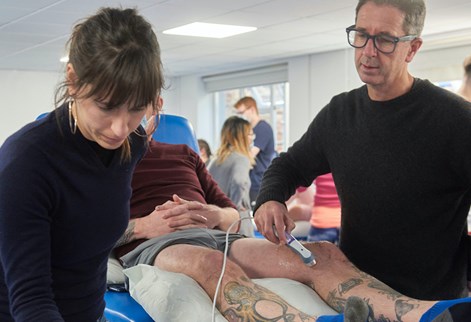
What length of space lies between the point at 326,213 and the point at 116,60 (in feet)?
9.94

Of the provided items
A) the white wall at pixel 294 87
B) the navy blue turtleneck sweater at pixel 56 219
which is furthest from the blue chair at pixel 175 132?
the white wall at pixel 294 87

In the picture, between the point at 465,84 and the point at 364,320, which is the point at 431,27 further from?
the point at 364,320

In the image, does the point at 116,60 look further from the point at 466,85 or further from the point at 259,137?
the point at 259,137

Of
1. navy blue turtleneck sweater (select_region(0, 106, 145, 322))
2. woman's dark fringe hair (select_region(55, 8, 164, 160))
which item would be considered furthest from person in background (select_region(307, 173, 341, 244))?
woman's dark fringe hair (select_region(55, 8, 164, 160))

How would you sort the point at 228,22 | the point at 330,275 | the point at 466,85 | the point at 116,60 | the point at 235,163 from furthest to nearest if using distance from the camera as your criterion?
1. the point at 228,22
2. the point at 235,163
3. the point at 466,85
4. the point at 330,275
5. the point at 116,60

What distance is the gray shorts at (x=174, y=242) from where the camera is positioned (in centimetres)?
190

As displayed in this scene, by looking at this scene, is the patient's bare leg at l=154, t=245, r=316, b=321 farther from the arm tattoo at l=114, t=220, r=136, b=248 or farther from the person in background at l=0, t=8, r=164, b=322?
the person in background at l=0, t=8, r=164, b=322

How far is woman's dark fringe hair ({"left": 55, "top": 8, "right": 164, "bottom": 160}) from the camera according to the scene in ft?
3.19

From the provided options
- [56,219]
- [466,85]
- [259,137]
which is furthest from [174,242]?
[259,137]

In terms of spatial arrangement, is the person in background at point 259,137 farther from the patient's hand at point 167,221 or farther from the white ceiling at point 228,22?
the patient's hand at point 167,221

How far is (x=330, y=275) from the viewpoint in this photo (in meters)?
1.76

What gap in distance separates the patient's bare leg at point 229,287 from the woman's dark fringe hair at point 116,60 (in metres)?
0.69

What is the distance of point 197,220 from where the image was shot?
6.77ft

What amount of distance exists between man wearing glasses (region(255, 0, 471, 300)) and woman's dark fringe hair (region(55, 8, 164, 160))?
2.86 ft
